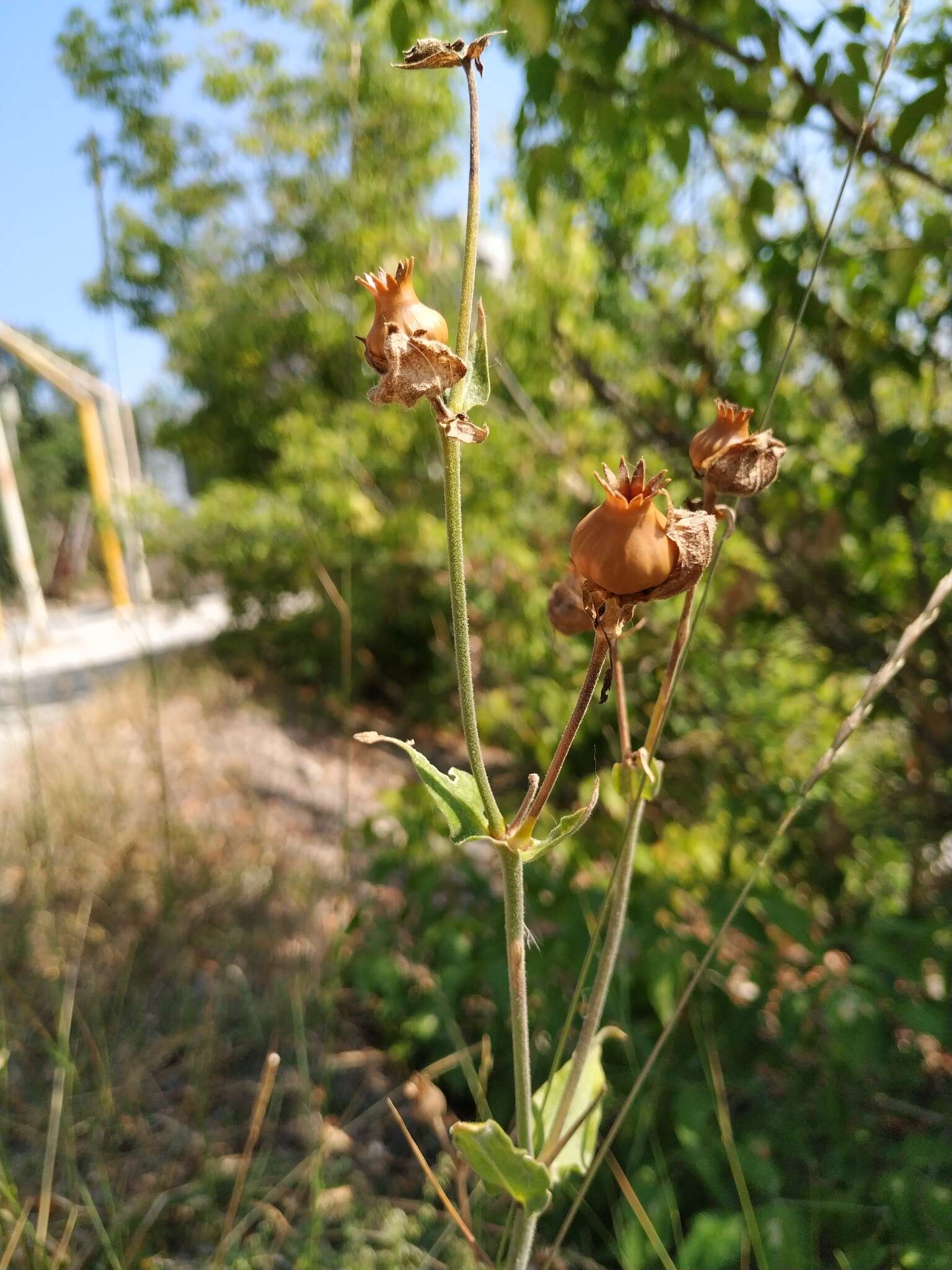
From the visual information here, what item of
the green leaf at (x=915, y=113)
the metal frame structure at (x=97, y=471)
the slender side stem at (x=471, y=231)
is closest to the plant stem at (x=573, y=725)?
the slender side stem at (x=471, y=231)

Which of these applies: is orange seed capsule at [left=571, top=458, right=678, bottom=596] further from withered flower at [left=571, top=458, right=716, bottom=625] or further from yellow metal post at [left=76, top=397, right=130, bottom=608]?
yellow metal post at [left=76, top=397, right=130, bottom=608]

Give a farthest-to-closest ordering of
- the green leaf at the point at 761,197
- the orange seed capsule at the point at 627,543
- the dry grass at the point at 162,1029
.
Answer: the green leaf at the point at 761,197 → the dry grass at the point at 162,1029 → the orange seed capsule at the point at 627,543

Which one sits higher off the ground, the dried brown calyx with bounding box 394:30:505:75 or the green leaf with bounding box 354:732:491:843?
the dried brown calyx with bounding box 394:30:505:75

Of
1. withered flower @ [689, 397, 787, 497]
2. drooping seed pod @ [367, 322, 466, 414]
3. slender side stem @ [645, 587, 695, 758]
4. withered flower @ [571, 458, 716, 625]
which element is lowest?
slender side stem @ [645, 587, 695, 758]

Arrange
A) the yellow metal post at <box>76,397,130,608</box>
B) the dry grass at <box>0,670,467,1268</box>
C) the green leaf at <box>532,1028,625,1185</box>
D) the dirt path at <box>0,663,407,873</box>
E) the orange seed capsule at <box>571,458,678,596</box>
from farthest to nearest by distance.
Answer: the yellow metal post at <box>76,397,130,608</box> → the dirt path at <box>0,663,407,873</box> → the dry grass at <box>0,670,467,1268</box> → the green leaf at <box>532,1028,625,1185</box> → the orange seed capsule at <box>571,458,678,596</box>

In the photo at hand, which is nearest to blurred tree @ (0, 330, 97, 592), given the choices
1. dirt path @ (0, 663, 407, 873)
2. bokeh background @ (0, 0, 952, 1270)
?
dirt path @ (0, 663, 407, 873)

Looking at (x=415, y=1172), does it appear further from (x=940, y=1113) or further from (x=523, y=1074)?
(x=523, y=1074)

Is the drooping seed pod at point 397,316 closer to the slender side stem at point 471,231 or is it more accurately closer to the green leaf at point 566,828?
the slender side stem at point 471,231
